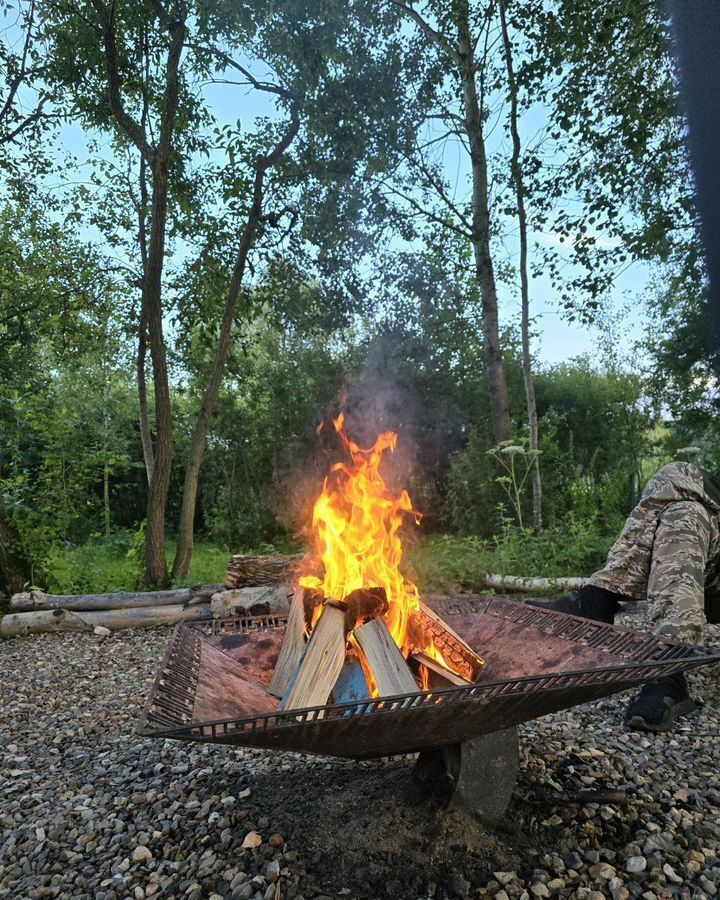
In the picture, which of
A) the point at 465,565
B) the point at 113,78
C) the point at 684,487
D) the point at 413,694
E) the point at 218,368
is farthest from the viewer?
the point at 218,368

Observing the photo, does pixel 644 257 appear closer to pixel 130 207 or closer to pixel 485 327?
pixel 485 327

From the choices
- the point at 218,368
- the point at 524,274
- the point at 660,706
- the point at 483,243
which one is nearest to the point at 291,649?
the point at 660,706

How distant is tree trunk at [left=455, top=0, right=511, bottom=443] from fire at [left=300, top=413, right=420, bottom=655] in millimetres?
5977

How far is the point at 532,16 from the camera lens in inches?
296

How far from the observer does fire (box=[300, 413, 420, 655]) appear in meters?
2.21

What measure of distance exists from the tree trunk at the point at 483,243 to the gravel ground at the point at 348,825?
5.96 meters

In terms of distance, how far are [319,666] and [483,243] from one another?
7.67 m

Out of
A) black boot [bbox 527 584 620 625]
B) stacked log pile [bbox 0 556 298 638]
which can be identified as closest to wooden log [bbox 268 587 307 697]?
black boot [bbox 527 584 620 625]

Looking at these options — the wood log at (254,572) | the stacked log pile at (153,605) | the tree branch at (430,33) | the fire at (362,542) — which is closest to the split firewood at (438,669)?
the fire at (362,542)

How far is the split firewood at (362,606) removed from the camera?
202 cm

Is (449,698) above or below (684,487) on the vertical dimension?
below

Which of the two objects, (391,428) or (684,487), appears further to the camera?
(391,428)

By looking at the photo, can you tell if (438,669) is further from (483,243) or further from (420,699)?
(483,243)

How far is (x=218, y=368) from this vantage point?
21.6 feet
